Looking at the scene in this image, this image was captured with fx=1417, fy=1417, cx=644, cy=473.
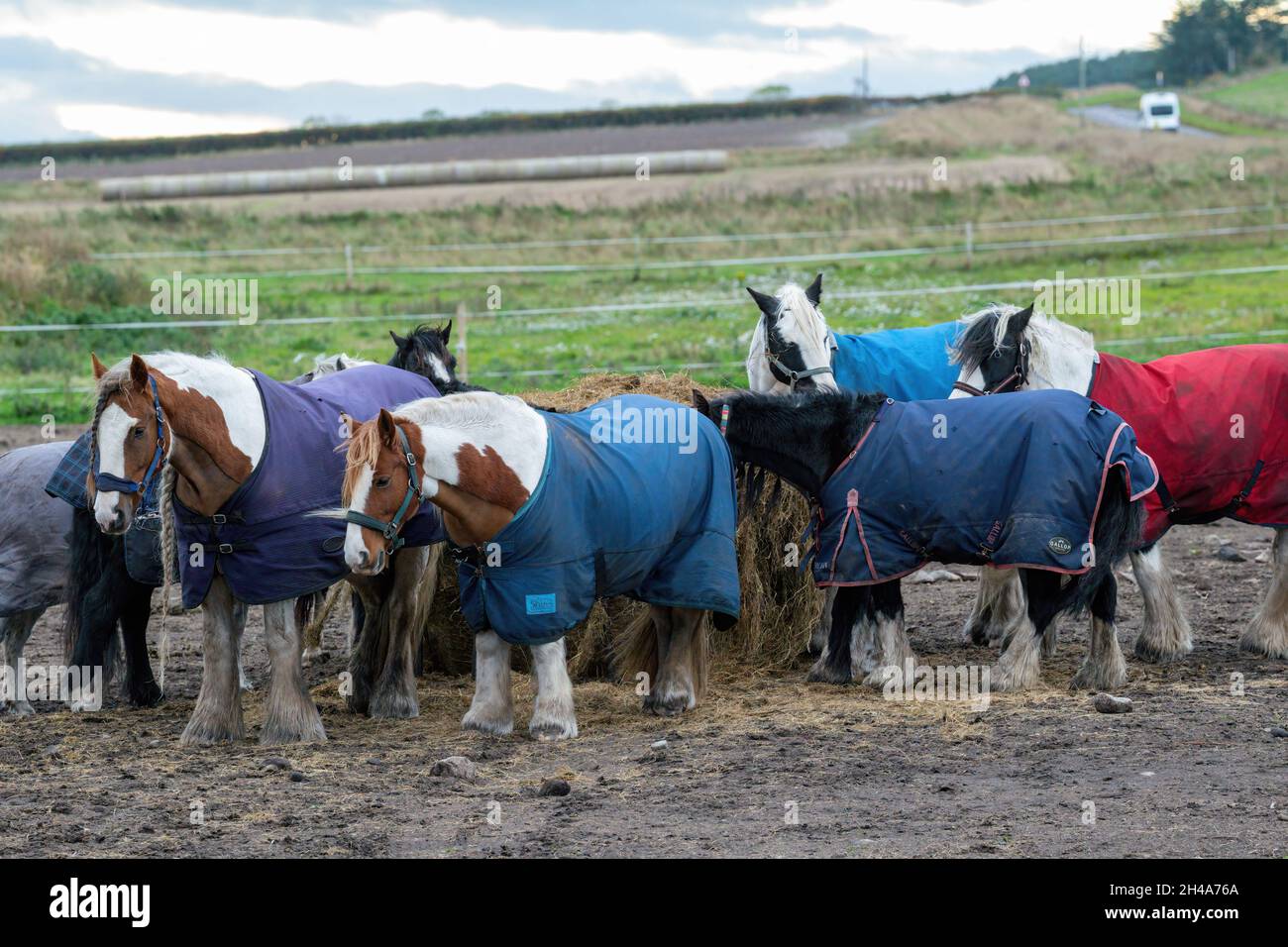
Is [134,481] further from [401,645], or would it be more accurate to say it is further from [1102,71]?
[1102,71]

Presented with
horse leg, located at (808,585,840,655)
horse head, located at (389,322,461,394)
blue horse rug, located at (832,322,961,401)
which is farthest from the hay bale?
blue horse rug, located at (832,322,961,401)

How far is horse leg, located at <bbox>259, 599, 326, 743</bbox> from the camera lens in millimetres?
6602

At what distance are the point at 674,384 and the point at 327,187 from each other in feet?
106

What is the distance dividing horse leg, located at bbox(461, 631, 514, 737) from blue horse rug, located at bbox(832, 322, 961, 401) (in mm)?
2853

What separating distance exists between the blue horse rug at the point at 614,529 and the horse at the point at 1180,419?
6.43ft

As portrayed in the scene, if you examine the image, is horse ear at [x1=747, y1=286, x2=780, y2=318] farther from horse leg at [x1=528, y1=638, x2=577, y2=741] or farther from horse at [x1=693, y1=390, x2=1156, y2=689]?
horse leg at [x1=528, y1=638, x2=577, y2=741]

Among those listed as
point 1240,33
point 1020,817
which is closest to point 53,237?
point 1020,817

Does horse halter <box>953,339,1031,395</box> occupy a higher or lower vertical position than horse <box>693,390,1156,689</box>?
higher

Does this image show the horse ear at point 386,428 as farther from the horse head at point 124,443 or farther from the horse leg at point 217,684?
the horse leg at point 217,684

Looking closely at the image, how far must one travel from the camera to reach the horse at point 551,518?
A: 6.10m

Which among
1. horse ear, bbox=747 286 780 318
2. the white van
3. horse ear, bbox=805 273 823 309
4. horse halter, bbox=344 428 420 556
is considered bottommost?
horse halter, bbox=344 428 420 556

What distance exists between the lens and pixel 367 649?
7.40 meters

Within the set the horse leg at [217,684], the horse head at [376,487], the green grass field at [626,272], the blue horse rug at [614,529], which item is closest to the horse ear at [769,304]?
the blue horse rug at [614,529]

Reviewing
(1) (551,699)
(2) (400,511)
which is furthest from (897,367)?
(2) (400,511)
